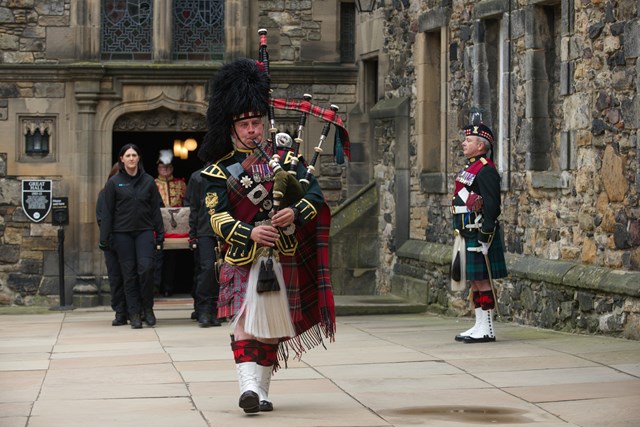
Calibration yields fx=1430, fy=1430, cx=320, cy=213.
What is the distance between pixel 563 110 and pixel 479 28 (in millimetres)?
2147

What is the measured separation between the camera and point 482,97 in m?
15.3

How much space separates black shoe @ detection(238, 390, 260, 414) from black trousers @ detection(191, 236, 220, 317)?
6.46 m

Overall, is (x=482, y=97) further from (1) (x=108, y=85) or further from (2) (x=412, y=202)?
(1) (x=108, y=85)

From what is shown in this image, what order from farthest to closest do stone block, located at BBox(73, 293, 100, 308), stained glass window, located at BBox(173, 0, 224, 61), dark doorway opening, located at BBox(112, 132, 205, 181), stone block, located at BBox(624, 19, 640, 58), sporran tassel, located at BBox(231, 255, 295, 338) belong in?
dark doorway opening, located at BBox(112, 132, 205, 181) < stained glass window, located at BBox(173, 0, 224, 61) < stone block, located at BBox(73, 293, 100, 308) < stone block, located at BBox(624, 19, 640, 58) < sporran tassel, located at BBox(231, 255, 295, 338)

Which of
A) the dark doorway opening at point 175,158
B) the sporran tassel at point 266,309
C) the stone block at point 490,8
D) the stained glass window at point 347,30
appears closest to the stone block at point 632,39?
the stone block at point 490,8

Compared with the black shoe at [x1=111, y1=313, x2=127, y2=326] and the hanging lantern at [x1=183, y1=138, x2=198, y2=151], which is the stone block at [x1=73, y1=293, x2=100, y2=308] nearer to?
the hanging lantern at [x1=183, y1=138, x2=198, y2=151]

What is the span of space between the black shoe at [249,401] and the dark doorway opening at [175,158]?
14246mm

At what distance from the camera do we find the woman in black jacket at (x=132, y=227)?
582 inches

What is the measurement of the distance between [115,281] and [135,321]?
574 millimetres

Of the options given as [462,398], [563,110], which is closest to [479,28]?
[563,110]

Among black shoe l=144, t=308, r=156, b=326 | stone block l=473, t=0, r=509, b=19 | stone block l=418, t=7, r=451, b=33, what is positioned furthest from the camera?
stone block l=418, t=7, r=451, b=33

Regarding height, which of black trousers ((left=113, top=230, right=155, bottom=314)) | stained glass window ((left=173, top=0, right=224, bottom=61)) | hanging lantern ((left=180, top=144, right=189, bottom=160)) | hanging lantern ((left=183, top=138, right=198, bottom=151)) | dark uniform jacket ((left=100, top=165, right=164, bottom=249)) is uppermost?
stained glass window ((left=173, top=0, right=224, bottom=61))

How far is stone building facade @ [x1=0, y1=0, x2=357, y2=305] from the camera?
2020 centimetres

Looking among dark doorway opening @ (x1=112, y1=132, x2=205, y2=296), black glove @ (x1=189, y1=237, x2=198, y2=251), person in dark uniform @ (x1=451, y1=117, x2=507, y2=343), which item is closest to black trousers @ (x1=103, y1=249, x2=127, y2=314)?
black glove @ (x1=189, y1=237, x2=198, y2=251)
